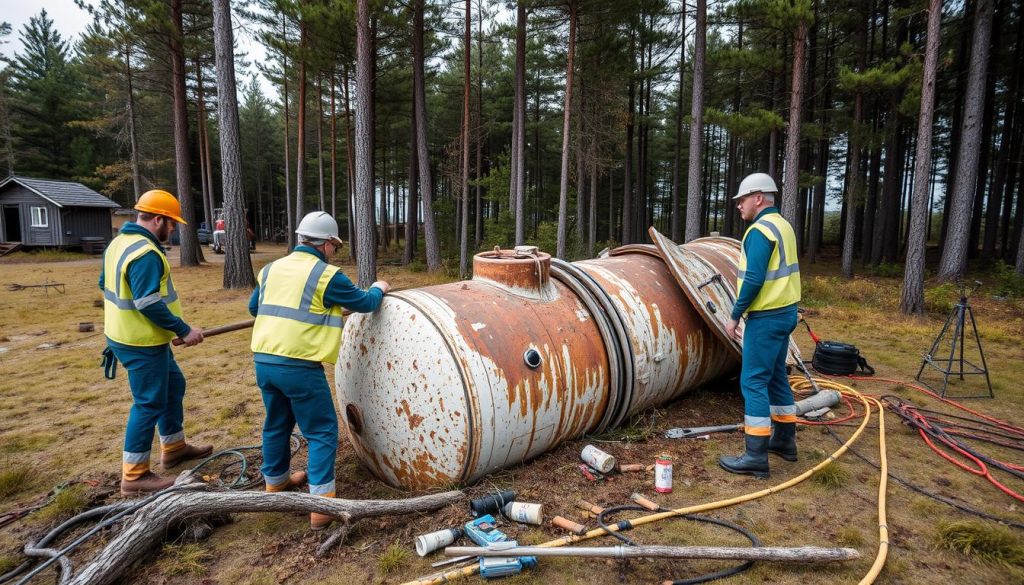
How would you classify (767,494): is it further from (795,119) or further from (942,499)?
(795,119)

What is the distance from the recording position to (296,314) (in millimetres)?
3199

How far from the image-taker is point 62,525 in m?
3.21

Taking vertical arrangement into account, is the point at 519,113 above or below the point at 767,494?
above

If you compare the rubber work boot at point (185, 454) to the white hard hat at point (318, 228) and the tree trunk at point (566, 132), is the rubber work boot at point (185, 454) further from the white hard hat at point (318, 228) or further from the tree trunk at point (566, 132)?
the tree trunk at point (566, 132)

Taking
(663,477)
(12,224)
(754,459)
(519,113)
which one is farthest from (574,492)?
(12,224)

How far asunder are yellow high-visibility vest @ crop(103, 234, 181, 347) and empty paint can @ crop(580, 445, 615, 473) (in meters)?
3.23

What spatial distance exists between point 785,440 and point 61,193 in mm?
32715

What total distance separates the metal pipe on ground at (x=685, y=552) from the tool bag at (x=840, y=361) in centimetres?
442

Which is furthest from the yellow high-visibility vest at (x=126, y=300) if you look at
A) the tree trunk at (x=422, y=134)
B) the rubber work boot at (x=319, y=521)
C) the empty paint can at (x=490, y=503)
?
the tree trunk at (x=422, y=134)

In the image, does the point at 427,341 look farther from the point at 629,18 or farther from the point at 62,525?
the point at 629,18

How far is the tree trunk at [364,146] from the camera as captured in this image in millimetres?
11672

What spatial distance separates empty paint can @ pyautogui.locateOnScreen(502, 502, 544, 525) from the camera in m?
3.17

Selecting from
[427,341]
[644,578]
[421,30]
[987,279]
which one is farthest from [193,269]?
[987,279]

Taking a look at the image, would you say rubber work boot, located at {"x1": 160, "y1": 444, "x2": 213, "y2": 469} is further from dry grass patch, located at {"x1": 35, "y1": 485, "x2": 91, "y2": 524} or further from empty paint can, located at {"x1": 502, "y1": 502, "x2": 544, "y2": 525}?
empty paint can, located at {"x1": 502, "y1": 502, "x2": 544, "y2": 525}
